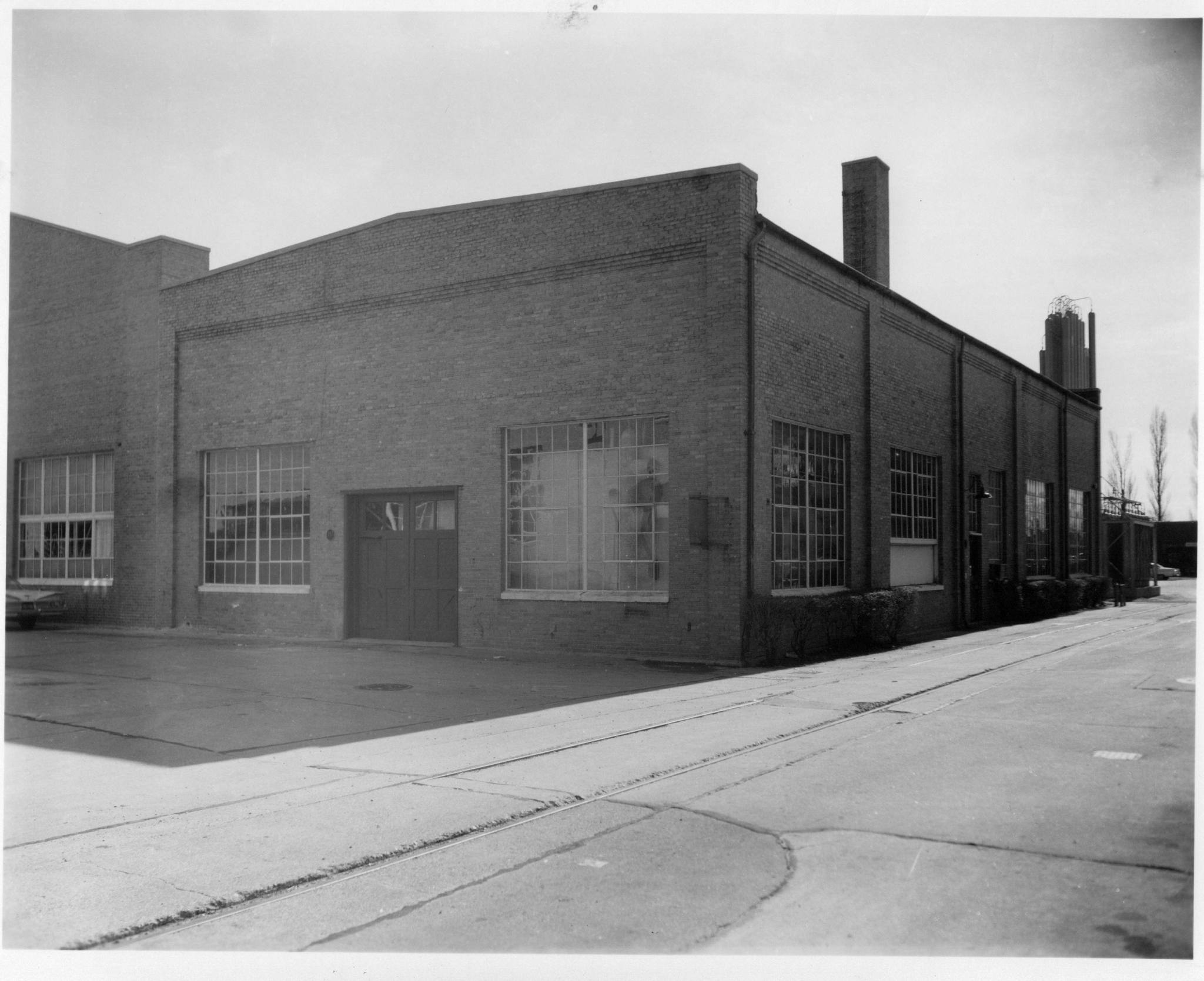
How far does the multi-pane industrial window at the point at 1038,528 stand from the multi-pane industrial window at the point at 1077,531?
993mm

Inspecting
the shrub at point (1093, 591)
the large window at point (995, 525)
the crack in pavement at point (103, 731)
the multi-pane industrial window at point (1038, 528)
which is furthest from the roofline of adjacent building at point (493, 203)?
the shrub at point (1093, 591)

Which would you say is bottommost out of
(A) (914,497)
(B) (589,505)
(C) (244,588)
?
(C) (244,588)

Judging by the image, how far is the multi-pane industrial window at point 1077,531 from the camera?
31391 mm

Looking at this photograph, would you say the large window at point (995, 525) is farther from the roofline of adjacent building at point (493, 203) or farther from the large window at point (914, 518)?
the roofline of adjacent building at point (493, 203)

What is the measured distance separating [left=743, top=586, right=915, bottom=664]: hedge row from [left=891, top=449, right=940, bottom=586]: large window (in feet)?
4.62

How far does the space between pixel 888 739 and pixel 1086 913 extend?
164 inches

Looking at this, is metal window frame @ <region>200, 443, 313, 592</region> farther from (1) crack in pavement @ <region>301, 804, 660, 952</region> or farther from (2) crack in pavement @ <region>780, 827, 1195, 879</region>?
(2) crack in pavement @ <region>780, 827, 1195, 879</region>

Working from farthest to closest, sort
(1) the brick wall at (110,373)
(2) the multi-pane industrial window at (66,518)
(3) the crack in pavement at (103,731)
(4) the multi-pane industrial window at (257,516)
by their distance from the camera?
(2) the multi-pane industrial window at (66,518) → (1) the brick wall at (110,373) → (4) the multi-pane industrial window at (257,516) → (3) the crack in pavement at (103,731)

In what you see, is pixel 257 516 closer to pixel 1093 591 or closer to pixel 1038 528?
pixel 1038 528

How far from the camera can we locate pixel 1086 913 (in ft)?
15.8

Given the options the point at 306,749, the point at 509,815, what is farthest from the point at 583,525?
the point at 509,815

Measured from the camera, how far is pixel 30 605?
21953mm

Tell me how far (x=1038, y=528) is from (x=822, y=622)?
15.0 m

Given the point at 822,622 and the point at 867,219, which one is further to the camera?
the point at 867,219
